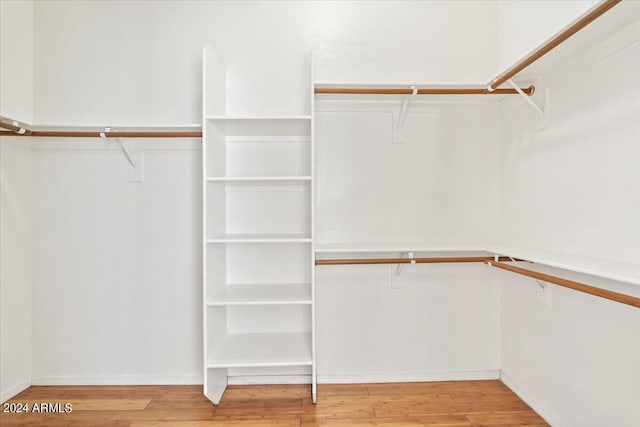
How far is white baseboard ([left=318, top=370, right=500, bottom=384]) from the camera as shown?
260cm

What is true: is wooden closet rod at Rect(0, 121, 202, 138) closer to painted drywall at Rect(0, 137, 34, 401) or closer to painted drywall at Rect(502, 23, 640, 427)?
painted drywall at Rect(0, 137, 34, 401)

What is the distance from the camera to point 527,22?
2264 mm

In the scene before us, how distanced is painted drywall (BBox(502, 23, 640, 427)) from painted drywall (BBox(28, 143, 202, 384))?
77.1 inches

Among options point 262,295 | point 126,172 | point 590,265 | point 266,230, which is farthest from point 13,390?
point 590,265

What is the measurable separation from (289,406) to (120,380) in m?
1.11

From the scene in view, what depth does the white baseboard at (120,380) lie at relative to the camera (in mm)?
2549

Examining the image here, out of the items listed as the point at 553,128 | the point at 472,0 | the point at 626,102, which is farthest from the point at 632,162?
the point at 472,0

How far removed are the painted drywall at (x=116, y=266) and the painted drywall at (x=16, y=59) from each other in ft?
0.82

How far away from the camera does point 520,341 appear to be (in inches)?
94.9

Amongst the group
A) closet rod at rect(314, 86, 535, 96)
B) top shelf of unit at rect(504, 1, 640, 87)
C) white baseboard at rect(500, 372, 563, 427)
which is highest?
top shelf of unit at rect(504, 1, 640, 87)

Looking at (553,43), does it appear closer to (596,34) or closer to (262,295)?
(596,34)

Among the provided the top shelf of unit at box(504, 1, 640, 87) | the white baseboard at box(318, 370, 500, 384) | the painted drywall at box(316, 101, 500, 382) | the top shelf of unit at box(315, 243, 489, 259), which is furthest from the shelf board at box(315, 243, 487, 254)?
the top shelf of unit at box(504, 1, 640, 87)

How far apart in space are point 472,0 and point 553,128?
1100 millimetres

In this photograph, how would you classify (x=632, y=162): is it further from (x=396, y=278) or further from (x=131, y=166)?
(x=131, y=166)
